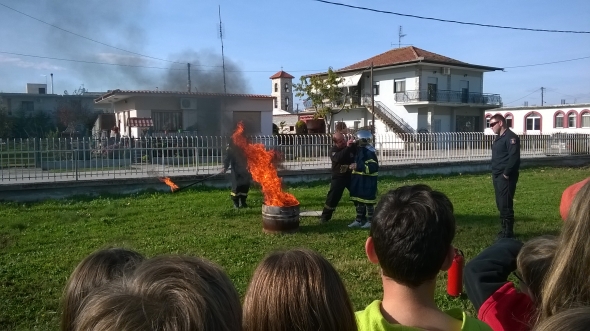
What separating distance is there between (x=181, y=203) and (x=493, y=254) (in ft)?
32.5

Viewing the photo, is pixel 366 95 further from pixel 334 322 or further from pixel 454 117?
pixel 334 322

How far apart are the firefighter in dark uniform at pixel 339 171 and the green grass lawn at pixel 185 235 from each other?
0.32 metres

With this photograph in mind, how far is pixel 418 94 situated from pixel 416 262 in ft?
132

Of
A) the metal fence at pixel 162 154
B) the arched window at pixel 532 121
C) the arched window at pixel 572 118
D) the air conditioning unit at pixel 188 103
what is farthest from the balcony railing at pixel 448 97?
the air conditioning unit at pixel 188 103

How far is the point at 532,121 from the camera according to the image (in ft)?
158

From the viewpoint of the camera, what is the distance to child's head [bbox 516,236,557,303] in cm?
220

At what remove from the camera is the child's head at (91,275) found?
6.09 ft

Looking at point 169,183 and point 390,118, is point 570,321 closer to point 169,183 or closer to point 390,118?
point 169,183

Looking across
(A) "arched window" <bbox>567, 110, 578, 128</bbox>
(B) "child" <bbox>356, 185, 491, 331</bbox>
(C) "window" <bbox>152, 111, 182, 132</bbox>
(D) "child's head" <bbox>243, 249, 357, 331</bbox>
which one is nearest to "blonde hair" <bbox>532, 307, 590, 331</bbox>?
(D) "child's head" <bbox>243, 249, 357, 331</bbox>

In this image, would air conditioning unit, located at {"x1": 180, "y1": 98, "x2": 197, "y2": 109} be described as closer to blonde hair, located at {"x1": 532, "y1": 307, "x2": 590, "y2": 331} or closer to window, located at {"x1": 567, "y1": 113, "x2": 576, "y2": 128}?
blonde hair, located at {"x1": 532, "y1": 307, "x2": 590, "y2": 331}

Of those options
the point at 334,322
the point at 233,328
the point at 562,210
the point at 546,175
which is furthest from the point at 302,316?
the point at 546,175

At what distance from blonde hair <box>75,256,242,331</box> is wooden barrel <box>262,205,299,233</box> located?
6.84 m

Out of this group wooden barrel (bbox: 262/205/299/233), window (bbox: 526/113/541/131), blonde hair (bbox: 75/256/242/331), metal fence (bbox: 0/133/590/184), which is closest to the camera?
blonde hair (bbox: 75/256/242/331)

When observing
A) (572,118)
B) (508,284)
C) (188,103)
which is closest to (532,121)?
(572,118)
